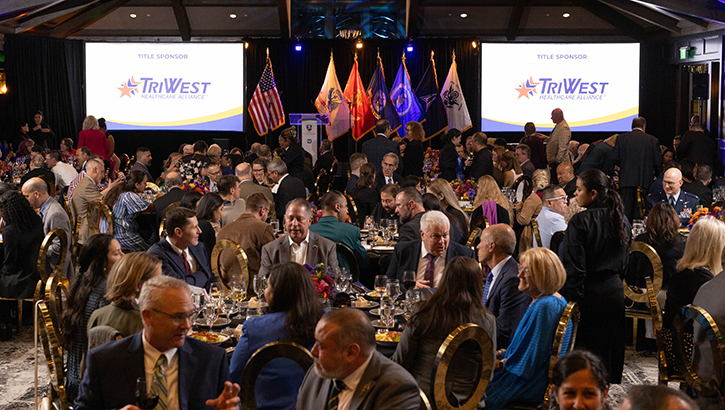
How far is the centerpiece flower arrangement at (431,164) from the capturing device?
10.7 metres

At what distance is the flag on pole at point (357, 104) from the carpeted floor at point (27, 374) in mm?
9383

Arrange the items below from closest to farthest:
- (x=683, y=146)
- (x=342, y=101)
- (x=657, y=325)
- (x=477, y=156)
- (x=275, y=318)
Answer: (x=275, y=318), (x=657, y=325), (x=477, y=156), (x=683, y=146), (x=342, y=101)

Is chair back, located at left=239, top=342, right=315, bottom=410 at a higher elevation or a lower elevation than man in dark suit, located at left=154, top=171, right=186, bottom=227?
lower

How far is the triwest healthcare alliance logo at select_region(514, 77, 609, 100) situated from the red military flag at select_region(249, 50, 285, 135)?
5.46 metres

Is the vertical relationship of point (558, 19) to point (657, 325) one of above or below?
above

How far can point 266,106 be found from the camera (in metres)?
15.1

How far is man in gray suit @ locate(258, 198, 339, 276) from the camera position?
16.4 feet

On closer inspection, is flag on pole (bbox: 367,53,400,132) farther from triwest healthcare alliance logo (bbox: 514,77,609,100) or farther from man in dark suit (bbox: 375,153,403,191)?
man in dark suit (bbox: 375,153,403,191)

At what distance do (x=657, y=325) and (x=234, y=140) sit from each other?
1382 centimetres

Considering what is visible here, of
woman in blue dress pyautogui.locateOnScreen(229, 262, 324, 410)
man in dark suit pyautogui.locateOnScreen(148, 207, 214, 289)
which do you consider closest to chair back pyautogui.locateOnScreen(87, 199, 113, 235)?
man in dark suit pyautogui.locateOnScreen(148, 207, 214, 289)

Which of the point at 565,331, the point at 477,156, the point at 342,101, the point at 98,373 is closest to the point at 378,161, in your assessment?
the point at 477,156

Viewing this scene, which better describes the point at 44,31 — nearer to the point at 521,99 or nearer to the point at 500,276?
the point at 521,99

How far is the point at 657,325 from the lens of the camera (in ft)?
12.5

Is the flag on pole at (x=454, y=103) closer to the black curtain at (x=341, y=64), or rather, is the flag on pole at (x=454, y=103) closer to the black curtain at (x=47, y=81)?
the black curtain at (x=341, y=64)
